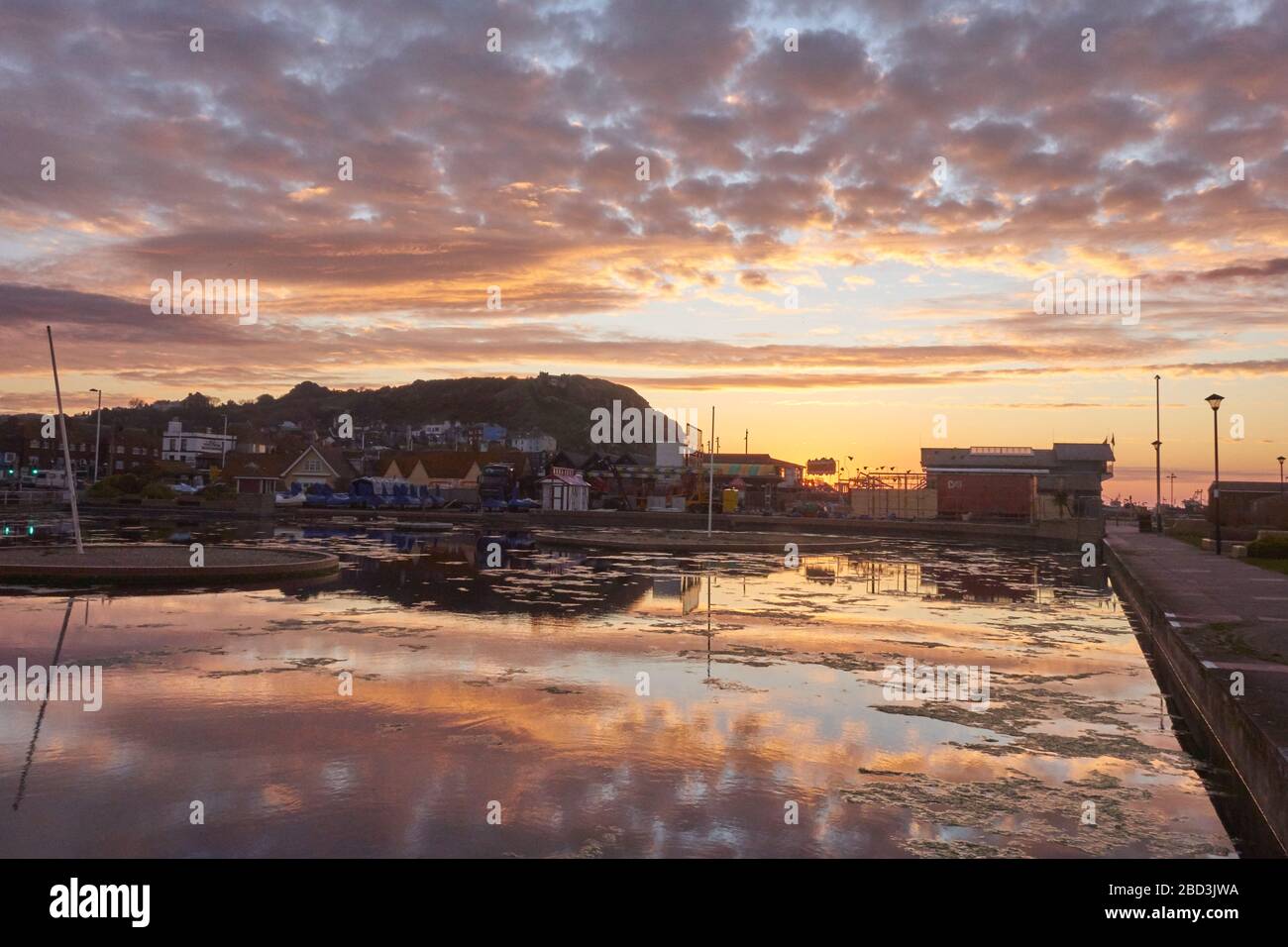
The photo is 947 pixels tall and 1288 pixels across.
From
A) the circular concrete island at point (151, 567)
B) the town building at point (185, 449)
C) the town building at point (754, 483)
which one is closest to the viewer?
the circular concrete island at point (151, 567)

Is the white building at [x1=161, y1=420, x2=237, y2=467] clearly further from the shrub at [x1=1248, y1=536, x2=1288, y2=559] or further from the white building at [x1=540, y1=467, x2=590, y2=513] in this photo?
the shrub at [x1=1248, y1=536, x2=1288, y2=559]

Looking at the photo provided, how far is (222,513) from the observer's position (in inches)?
2938

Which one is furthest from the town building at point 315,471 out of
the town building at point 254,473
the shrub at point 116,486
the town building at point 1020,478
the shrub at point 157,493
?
the town building at point 1020,478

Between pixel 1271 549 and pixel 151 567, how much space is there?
38.8 meters

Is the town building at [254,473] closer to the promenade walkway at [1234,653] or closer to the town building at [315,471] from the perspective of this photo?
the town building at [315,471]

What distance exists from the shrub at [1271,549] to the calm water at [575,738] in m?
19.2

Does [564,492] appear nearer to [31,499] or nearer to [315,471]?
[315,471]
